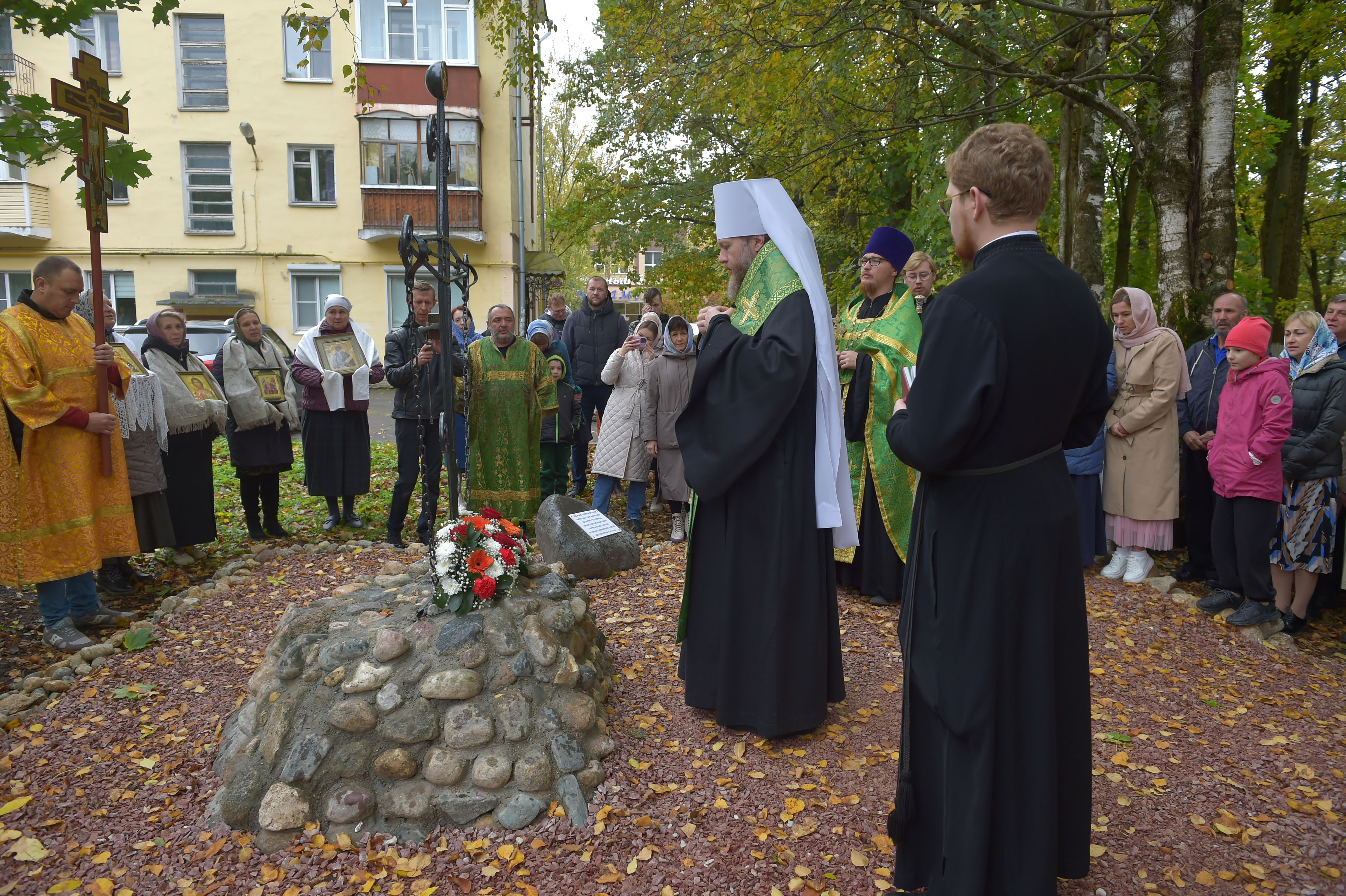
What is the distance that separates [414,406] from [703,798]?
175 inches

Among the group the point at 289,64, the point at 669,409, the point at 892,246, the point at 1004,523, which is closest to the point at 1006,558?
the point at 1004,523

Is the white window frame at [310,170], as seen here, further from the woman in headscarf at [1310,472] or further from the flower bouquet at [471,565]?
the woman in headscarf at [1310,472]

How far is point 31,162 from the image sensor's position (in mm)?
5363

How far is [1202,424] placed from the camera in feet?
20.6

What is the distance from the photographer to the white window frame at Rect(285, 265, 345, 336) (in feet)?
70.7

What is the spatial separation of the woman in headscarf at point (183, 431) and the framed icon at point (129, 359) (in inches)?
7.7

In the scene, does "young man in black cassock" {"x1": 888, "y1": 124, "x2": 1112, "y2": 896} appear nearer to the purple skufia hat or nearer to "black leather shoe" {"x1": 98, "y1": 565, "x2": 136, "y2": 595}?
the purple skufia hat

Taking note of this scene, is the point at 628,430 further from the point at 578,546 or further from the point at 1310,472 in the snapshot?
the point at 1310,472

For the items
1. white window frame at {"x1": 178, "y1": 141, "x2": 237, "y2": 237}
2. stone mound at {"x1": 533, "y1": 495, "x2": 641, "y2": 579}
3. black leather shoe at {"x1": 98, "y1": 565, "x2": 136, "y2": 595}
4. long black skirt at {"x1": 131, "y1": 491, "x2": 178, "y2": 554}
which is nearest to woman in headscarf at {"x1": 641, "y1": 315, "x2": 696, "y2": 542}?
stone mound at {"x1": 533, "y1": 495, "x2": 641, "y2": 579}

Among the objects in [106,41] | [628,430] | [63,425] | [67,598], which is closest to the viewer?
[63,425]

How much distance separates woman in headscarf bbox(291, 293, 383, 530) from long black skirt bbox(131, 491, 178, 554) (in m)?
1.29

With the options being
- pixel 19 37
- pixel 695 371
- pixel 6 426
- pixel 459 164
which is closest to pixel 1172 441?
pixel 695 371

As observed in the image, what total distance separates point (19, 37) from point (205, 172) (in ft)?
18.1

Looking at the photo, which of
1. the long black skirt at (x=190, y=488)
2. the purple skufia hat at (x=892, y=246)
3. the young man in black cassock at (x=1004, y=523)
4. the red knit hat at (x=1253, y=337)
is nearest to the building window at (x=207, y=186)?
the long black skirt at (x=190, y=488)
